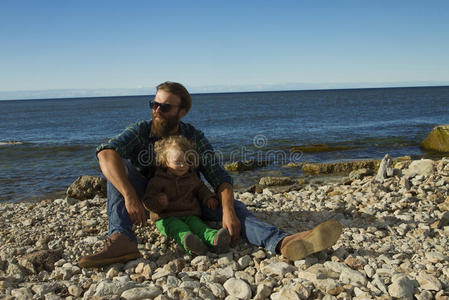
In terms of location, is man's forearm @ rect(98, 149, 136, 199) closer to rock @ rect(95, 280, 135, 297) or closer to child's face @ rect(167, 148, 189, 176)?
child's face @ rect(167, 148, 189, 176)

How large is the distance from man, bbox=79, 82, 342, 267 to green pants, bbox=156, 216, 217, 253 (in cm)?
23

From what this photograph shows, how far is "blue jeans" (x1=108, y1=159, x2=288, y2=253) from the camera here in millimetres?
3947

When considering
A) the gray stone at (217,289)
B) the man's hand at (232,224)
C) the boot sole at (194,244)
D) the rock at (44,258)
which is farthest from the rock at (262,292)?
the rock at (44,258)

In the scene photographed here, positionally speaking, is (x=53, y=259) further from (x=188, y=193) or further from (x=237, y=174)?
(x=237, y=174)

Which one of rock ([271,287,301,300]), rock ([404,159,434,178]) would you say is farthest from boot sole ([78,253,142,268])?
rock ([404,159,434,178])

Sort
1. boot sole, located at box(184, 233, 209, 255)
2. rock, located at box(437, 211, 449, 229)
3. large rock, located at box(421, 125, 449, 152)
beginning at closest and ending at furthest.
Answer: boot sole, located at box(184, 233, 209, 255) → rock, located at box(437, 211, 449, 229) → large rock, located at box(421, 125, 449, 152)

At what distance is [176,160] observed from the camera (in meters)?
4.38

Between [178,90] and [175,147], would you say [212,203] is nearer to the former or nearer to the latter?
[175,147]

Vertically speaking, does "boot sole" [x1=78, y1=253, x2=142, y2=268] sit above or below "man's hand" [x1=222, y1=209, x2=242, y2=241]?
below

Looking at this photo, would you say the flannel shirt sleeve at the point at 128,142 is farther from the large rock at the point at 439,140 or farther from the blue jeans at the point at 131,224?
the large rock at the point at 439,140


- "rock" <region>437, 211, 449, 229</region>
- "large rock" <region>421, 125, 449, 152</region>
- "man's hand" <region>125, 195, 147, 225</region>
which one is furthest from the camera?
"large rock" <region>421, 125, 449, 152</region>

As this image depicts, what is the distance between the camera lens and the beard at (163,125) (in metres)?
4.68

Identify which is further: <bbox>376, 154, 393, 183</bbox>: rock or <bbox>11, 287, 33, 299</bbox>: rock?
<bbox>376, 154, 393, 183</bbox>: rock

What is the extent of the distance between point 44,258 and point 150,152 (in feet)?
5.44
